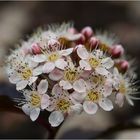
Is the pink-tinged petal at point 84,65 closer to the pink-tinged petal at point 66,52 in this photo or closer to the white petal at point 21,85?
the pink-tinged petal at point 66,52

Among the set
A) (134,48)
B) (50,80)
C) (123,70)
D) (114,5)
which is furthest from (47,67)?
(114,5)

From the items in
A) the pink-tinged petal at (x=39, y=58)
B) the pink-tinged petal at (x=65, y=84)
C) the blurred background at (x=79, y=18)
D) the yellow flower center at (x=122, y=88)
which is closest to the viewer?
the pink-tinged petal at (x=65, y=84)

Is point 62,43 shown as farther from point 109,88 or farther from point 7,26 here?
point 7,26

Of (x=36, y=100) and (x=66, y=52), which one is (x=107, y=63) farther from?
(x=36, y=100)

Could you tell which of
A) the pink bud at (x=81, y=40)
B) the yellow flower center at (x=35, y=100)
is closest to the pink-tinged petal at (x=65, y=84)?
the yellow flower center at (x=35, y=100)

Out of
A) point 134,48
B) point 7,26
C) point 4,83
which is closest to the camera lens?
point 4,83

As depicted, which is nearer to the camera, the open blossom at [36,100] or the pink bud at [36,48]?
the open blossom at [36,100]

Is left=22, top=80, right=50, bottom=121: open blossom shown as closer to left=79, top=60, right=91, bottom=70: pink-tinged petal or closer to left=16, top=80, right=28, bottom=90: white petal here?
left=16, top=80, right=28, bottom=90: white petal

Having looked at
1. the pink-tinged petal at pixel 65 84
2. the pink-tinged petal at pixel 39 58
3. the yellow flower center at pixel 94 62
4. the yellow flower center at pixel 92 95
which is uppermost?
the pink-tinged petal at pixel 39 58
